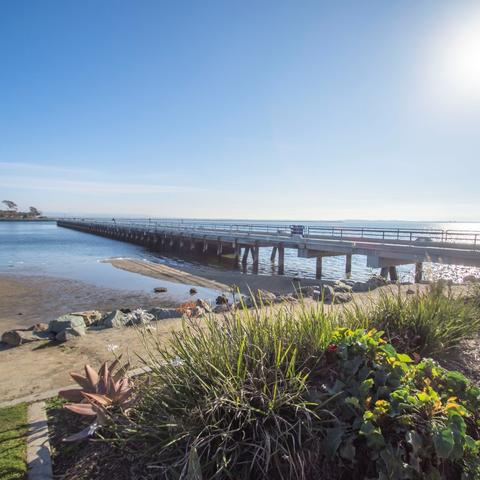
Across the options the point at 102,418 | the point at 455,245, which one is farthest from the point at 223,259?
the point at 102,418

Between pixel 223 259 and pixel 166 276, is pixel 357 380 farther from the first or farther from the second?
pixel 223 259

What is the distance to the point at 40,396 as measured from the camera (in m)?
4.22

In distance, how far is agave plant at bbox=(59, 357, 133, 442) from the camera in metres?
2.85

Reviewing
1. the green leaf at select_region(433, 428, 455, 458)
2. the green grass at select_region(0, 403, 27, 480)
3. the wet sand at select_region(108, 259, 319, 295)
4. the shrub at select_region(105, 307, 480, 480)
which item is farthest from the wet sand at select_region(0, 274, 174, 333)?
the green leaf at select_region(433, 428, 455, 458)

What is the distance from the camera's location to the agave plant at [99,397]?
112 inches

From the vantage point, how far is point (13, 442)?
313cm

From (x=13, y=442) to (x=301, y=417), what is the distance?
242cm

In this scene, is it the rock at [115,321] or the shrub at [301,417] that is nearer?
the shrub at [301,417]

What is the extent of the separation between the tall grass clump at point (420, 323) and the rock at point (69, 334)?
18.5 feet

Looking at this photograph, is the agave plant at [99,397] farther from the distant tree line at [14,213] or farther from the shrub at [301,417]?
the distant tree line at [14,213]

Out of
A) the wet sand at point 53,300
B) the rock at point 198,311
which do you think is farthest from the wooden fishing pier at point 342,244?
the wet sand at point 53,300

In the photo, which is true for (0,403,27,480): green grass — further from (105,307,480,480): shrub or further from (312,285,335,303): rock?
(312,285,335,303): rock

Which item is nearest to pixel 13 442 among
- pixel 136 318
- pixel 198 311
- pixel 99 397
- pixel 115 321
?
pixel 99 397

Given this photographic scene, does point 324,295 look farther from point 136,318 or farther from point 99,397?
point 99,397
